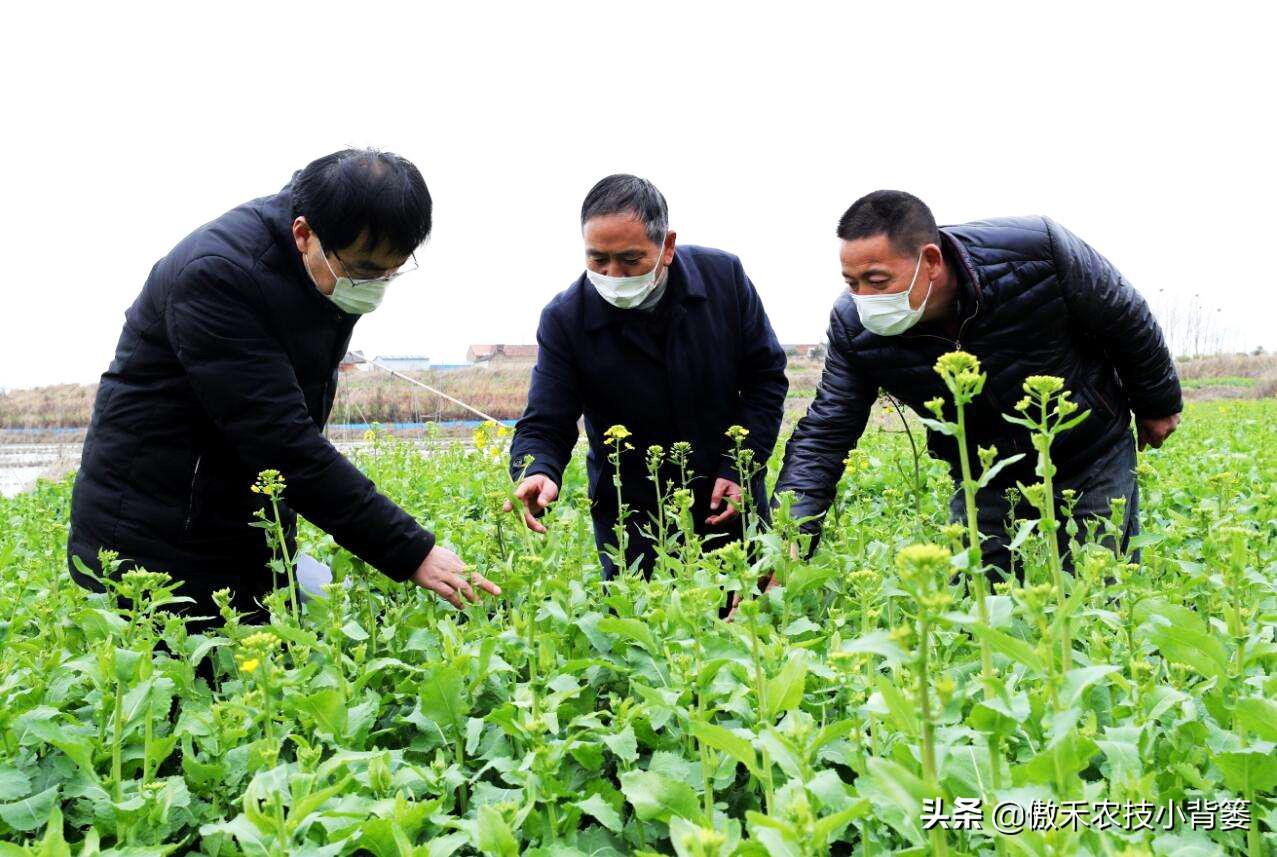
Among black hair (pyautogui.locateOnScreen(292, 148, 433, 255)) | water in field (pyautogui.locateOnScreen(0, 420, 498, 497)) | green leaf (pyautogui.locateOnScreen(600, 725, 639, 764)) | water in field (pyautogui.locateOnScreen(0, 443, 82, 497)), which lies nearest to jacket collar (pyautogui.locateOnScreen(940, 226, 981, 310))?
black hair (pyautogui.locateOnScreen(292, 148, 433, 255))

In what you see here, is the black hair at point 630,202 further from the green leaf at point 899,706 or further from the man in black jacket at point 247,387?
the green leaf at point 899,706

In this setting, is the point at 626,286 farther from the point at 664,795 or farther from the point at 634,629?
the point at 664,795

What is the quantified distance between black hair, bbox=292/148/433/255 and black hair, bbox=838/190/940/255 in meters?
1.44

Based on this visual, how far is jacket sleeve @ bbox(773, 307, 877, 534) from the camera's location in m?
3.29

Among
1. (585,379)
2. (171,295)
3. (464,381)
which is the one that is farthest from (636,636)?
(464,381)

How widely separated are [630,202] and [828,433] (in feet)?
3.70

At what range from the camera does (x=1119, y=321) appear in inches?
136

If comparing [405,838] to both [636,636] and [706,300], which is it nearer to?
[636,636]

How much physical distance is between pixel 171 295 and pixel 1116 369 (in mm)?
3376

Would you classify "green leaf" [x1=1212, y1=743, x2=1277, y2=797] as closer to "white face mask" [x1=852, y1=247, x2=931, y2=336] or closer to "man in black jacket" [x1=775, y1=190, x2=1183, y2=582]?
"man in black jacket" [x1=775, y1=190, x2=1183, y2=582]

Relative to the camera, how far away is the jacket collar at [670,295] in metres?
3.92

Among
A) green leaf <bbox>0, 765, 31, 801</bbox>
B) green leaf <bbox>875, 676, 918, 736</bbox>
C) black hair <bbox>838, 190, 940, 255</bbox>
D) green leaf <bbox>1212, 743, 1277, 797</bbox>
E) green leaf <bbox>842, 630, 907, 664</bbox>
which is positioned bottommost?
green leaf <bbox>0, 765, 31, 801</bbox>

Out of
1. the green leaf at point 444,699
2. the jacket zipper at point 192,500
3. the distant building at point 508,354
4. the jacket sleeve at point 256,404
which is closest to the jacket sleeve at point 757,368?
the jacket sleeve at point 256,404

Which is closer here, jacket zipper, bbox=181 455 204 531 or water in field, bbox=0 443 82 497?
jacket zipper, bbox=181 455 204 531
